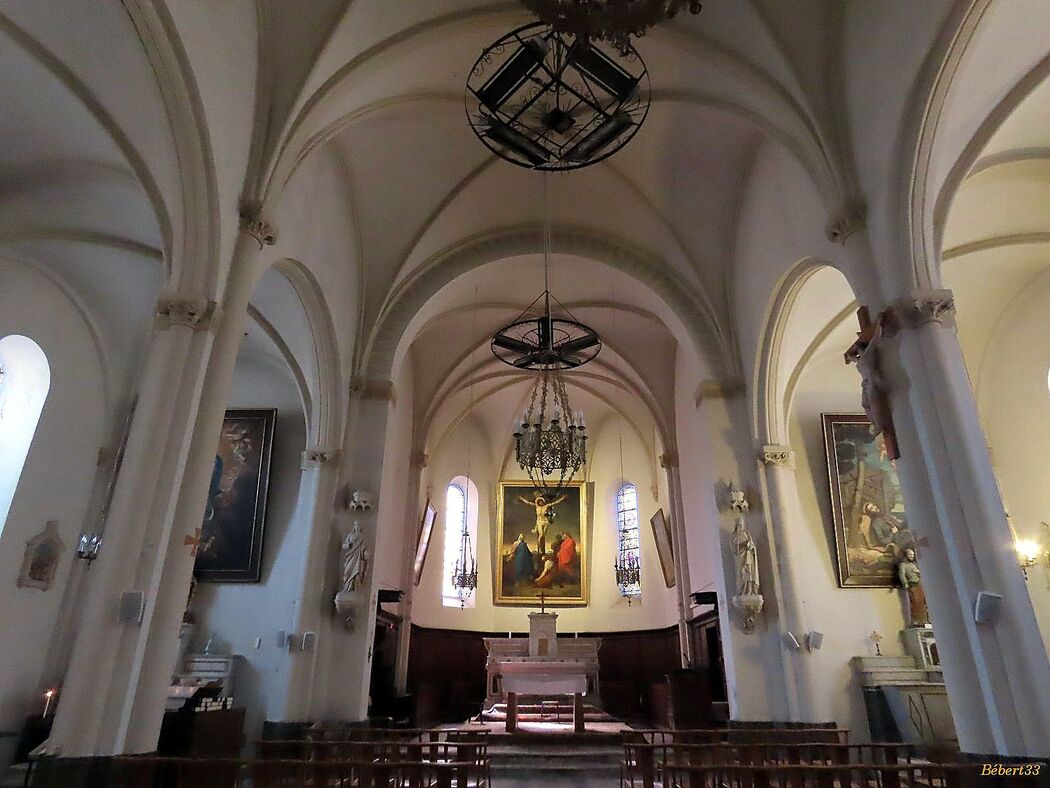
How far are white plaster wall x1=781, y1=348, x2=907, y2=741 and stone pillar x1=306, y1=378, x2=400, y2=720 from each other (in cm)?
619

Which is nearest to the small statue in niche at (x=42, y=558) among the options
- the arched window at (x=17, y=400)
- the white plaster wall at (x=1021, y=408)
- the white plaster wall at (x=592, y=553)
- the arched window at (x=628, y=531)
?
the arched window at (x=17, y=400)

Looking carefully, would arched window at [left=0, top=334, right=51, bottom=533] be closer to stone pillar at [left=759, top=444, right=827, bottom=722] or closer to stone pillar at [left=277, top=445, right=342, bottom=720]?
stone pillar at [left=277, top=445, right=342, bottom=720]

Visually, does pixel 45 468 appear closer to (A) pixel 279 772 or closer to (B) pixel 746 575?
(A) pixel 279 772

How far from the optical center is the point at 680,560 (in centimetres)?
1374

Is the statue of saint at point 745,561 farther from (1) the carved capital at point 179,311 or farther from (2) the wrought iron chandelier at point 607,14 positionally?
(1) the carved capital at point 179,311

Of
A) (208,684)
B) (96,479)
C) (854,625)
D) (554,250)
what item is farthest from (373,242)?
(854,625)

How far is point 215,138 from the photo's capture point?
6.34 metres

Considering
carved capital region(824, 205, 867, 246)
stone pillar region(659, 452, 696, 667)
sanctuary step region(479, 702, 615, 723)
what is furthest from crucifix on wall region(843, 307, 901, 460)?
sanctuary step region(479, 702, 615, 723)

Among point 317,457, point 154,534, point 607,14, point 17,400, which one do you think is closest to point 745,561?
point 317,457

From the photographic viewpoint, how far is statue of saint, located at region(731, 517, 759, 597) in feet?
31.2

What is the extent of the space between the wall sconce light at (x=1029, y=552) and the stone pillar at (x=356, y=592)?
10.2 meters

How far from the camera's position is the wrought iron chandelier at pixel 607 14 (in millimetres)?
5055

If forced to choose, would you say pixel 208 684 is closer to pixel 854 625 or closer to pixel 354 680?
pixel 354 680

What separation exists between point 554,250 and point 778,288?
394 centimetres
